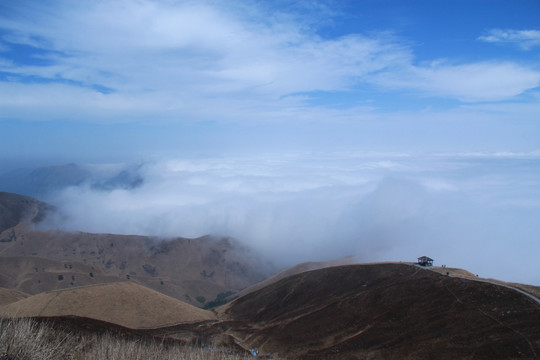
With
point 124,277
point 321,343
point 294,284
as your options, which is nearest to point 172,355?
point 321,343

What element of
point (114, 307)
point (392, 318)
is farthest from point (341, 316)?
point (114, 307)

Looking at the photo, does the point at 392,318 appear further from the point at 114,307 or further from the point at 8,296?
the point at 8,296

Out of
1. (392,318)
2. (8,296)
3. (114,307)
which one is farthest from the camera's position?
(8,296)

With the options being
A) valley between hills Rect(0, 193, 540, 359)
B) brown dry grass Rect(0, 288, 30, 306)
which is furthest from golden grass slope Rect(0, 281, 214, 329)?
brown dry grass Rect(0, 288, 30, 306)

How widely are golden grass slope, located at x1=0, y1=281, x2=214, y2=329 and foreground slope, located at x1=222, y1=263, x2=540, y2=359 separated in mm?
12235

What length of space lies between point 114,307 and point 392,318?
2112 inches

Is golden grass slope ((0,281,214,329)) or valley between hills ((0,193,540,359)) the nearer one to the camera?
valley between hills ((0,193,540,359))

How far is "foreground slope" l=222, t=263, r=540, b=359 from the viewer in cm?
3681

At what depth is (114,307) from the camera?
241 ft

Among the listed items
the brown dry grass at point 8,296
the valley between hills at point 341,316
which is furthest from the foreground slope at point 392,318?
the brown dry grass at point 8,296

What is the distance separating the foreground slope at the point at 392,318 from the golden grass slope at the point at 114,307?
12.2m

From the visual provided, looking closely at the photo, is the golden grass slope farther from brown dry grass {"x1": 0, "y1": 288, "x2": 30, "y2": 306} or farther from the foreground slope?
brown dry grass {"x1": 0, "y1": 288, "x2": 30, "y2": 306}

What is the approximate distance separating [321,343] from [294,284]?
34128 millimetres

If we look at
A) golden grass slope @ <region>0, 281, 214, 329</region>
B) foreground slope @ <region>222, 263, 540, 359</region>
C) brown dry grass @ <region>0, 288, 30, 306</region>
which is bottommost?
brown dry grass @ <region>0, 288, 30, 306</region>
